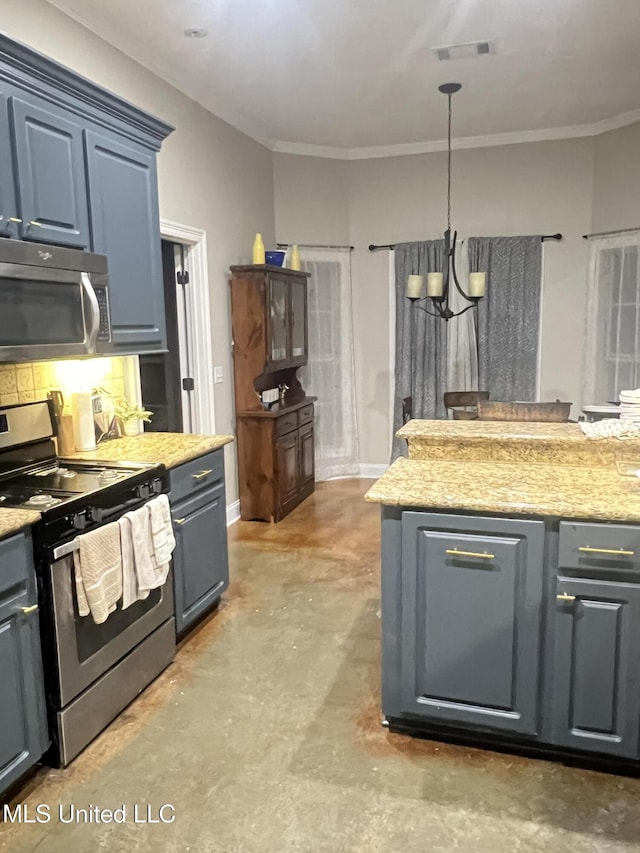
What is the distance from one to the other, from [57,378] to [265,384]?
2248 mm

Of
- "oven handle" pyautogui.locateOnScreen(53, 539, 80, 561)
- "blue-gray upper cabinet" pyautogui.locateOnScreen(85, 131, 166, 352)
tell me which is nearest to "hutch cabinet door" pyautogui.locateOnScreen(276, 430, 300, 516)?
"blue-gray upper cabinet" pyautogui.locateOnScreen(85, 131, 166, 352)

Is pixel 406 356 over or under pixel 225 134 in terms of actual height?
under

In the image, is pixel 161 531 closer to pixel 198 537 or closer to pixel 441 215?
pixel 198 537

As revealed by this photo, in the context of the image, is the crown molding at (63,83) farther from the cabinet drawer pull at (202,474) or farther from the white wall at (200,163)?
the cabinet drawer pull at (202,474)

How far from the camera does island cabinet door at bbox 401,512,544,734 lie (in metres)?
2.07

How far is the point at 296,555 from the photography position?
415cm

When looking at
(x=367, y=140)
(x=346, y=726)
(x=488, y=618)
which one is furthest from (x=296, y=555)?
(x=367, y=140)

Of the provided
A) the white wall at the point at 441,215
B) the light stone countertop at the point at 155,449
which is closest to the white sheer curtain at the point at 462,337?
the white wall at the point at 441,215

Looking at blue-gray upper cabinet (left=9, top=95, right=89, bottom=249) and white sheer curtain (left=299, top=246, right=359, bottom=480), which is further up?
blue-gray upper cabinet (left=9, top=95, right=89, bottom=249)

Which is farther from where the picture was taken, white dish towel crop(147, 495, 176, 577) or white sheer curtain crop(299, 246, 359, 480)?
white sheer curtain crop(299, 246, 359, 480)

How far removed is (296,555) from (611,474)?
224 cm

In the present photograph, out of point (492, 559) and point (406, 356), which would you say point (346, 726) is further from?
point (406, 356)

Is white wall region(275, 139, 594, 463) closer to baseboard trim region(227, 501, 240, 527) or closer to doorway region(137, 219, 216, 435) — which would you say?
doorway region(137, 219, 216, 435)

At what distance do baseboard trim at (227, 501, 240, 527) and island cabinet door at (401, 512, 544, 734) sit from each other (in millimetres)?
2718
